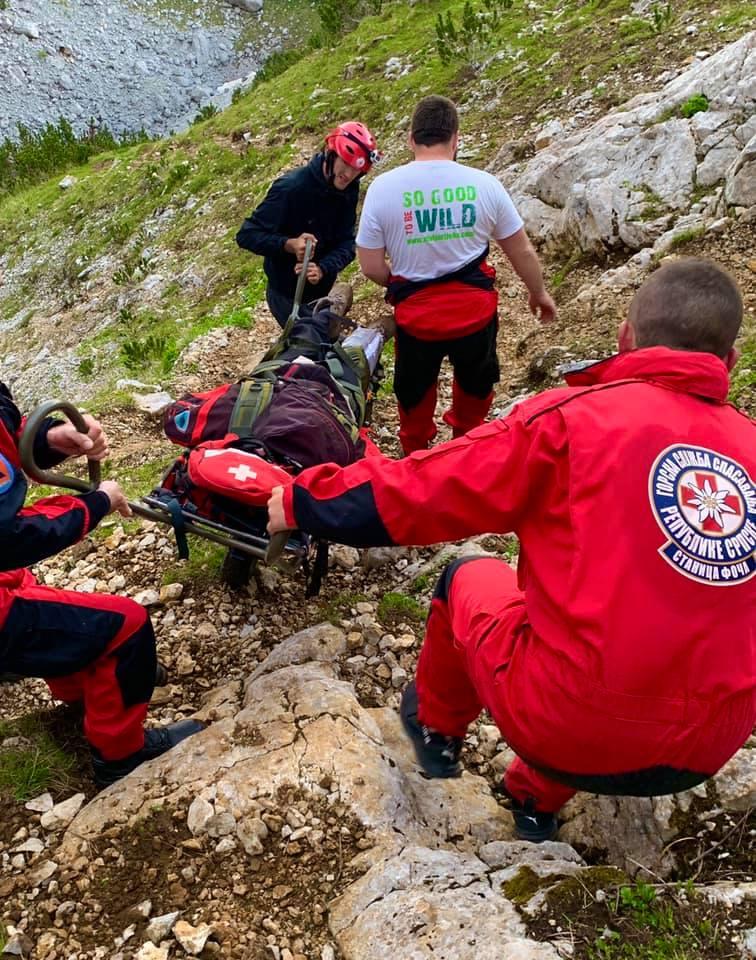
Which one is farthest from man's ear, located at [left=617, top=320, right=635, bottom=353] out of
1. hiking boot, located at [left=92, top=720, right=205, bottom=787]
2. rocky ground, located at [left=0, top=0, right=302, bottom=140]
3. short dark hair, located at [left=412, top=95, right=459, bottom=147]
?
rocky ground, located at [left=0, top=0, right=302, bottom=140]

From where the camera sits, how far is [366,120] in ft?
42.5

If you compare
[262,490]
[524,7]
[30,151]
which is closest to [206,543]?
[262,490]

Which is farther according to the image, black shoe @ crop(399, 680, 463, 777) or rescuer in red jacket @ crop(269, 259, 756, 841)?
black shoe @ crop(399, 680, 463, 777)

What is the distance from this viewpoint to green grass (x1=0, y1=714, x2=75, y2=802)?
3.07m

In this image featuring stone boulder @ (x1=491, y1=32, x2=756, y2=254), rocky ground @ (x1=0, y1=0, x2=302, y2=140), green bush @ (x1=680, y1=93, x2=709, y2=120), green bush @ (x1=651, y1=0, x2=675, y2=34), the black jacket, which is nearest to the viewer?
the black jacket

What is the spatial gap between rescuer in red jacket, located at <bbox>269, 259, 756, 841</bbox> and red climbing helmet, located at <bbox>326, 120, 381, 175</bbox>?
345 cm

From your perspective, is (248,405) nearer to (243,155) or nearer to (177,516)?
(177,516)

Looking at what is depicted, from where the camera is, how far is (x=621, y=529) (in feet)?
6.51

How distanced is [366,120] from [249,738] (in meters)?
12.5

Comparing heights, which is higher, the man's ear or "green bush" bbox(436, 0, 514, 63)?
"green bush" bbox(436, 0, 514, 63)

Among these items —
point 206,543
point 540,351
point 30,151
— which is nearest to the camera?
point 206,543

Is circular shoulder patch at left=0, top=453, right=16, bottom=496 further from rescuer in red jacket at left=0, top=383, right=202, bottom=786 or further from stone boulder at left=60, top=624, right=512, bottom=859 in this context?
stone boulder at left=60, top=624, right=512, bottom=859

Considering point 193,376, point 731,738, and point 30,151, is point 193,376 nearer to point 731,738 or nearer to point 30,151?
point 731,738

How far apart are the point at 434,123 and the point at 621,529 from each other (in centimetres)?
A: 308
